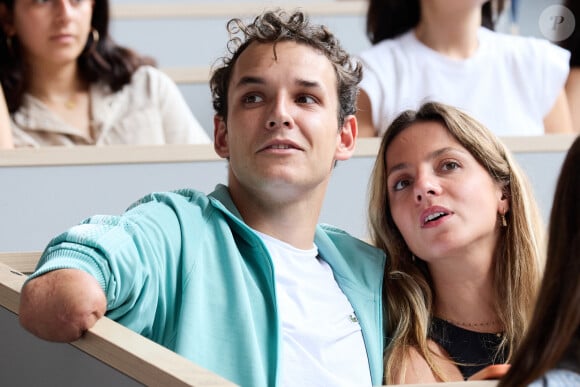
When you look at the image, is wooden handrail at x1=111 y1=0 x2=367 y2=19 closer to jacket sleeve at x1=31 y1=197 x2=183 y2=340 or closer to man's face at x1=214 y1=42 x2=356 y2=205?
man's face at x1=214 y1=42 x2=356 y2=205

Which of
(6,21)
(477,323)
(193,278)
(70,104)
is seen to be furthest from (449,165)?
(6,21)

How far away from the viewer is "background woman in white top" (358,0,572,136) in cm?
236

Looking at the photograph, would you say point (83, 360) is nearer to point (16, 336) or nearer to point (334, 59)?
point (16, 336)

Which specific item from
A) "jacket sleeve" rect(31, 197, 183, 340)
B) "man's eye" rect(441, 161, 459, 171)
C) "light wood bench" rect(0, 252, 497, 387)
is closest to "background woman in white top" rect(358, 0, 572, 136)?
"man's eye" rect(441, 161, 459, 171)

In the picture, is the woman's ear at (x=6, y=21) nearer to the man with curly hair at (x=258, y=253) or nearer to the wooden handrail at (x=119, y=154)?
the wooden handrail at (x=119, y=154)

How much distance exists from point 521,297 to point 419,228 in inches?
6.7

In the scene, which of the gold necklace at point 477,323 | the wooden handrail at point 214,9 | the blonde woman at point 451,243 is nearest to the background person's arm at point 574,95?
the wooden handrail at point 214,9

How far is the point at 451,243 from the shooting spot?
161cm

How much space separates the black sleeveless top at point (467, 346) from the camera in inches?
63.0

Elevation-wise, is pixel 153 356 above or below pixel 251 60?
below

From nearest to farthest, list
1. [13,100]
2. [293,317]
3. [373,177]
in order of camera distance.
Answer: [293,317], [373,177], [13,100]

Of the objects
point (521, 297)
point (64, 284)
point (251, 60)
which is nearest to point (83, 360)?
point (64, 284)

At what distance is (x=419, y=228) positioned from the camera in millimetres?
1625

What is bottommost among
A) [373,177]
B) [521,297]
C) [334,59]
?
[521,297]
